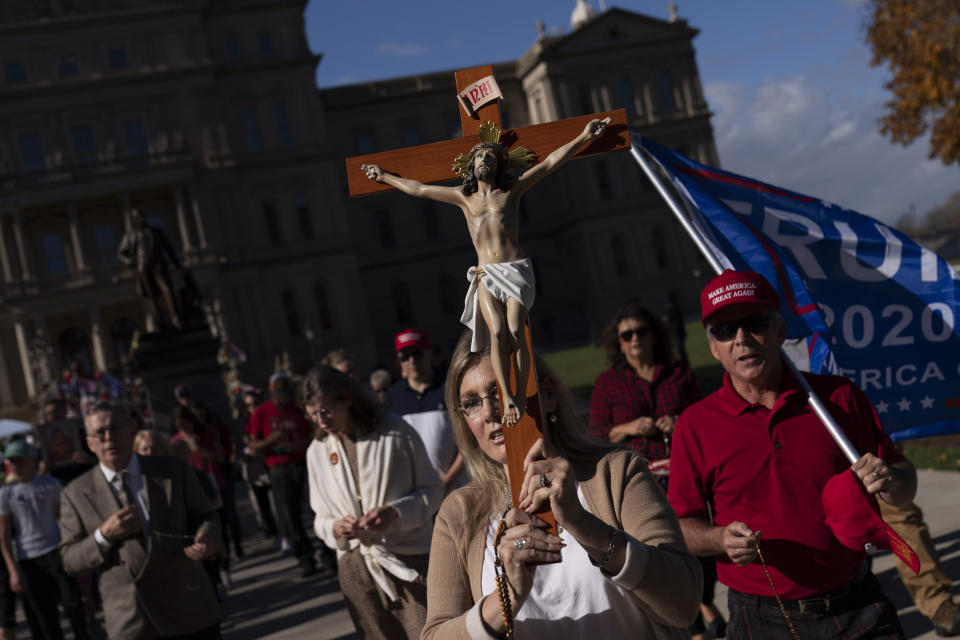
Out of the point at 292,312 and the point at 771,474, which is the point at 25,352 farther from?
the point at 771,474

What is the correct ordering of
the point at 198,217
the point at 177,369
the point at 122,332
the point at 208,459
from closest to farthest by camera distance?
the point at 208,459
the point at 177,369
the point at 198,217
the point at 122,332

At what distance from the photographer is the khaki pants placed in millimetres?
5016

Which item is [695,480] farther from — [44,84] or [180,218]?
[44,84]

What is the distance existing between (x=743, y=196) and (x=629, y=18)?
55.1 m

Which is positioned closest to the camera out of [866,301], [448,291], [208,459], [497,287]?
[497,287]

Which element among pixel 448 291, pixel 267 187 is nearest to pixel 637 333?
pixel 267 187

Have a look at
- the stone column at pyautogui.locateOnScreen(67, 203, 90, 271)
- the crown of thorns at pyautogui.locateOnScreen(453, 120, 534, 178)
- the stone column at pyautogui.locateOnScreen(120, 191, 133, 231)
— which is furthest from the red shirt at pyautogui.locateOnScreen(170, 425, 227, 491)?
the stone column at pyautogui.locateOnScreen(67, 203, 90, 271)

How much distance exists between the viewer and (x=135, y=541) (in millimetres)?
4676

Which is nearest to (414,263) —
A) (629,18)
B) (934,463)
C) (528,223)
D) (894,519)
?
(528,223)

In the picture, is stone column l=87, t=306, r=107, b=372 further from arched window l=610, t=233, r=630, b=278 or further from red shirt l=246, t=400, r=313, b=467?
red shirt l=246, t=400, r=313, b=467

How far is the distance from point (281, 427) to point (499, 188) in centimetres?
756

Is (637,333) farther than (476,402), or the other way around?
(637,333)

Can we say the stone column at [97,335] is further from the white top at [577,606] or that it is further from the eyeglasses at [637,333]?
the white top at [577,606]

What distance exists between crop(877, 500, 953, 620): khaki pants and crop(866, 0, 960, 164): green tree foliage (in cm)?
2362
